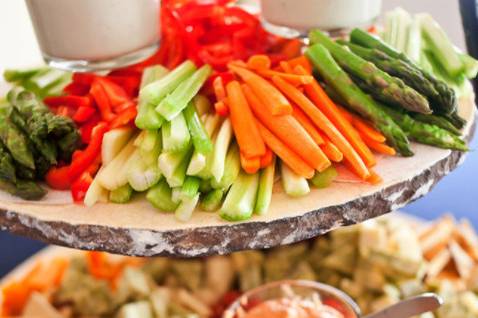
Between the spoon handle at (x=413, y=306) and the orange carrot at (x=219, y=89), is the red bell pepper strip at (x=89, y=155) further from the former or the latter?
the spoon handle at (x=413, y=306)

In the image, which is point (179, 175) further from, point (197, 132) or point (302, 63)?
point (302, 63)

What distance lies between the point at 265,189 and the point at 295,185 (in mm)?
48

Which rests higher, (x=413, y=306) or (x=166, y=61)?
(x=166, y=61)

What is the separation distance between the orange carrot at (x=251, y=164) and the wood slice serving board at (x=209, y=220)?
0.05 meters

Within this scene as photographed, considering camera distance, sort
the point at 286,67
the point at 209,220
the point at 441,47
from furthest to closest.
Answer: the point at 441,47
the point at 286,67
the point at 209,220

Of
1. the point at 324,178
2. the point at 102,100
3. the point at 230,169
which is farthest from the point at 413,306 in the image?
the point at 102,100

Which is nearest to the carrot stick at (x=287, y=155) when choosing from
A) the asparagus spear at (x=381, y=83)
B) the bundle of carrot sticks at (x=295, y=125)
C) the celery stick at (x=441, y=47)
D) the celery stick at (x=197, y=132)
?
the bundle of carrot sticks at (x=295, y=125)

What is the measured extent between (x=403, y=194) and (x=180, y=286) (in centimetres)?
106

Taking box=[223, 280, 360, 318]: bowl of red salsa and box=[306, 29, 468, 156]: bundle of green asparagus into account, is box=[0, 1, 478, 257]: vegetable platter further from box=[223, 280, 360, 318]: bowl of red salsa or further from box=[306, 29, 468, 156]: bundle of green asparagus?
box=[223, 280, 360, 318]: bowl of red salsa

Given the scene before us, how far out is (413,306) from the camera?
1.26 meters

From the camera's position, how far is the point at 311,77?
3.84ft

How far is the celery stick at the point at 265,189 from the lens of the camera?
1.02 meters

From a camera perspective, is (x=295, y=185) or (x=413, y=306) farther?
→ (x=413, y=306)

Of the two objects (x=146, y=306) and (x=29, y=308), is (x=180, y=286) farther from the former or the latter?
(x=29, y=308)
